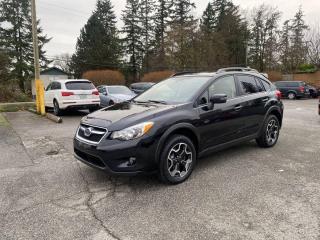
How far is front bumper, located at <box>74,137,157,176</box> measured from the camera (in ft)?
12.1

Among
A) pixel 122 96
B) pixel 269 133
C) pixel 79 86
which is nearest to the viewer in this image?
pixel 269 133

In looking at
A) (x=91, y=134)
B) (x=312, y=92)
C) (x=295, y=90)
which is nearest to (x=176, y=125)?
(x=91, y=134)

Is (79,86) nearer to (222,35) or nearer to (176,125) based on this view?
(176,125)

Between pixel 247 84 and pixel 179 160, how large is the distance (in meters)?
2.43

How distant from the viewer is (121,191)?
13.0 feet

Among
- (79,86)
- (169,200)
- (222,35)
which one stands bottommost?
(169,200)

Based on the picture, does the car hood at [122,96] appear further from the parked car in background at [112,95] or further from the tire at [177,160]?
the tire at [177,160]

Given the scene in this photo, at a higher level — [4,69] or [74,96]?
[4,69]

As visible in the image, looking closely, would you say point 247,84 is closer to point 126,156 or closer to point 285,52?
point 126,156

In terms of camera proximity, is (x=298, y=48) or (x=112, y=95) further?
(x=298, y=48)

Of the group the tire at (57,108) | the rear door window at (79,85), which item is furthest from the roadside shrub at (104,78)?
the rear door window at (79,85)

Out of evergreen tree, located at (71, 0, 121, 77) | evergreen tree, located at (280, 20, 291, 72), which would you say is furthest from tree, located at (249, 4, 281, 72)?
evergreen tree, located at (71, 0, 121, 77)

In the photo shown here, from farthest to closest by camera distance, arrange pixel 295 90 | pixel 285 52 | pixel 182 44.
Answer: pixel 285 52 < pixel 182 44 < pixel 295 90

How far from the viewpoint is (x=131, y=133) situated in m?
3.75
